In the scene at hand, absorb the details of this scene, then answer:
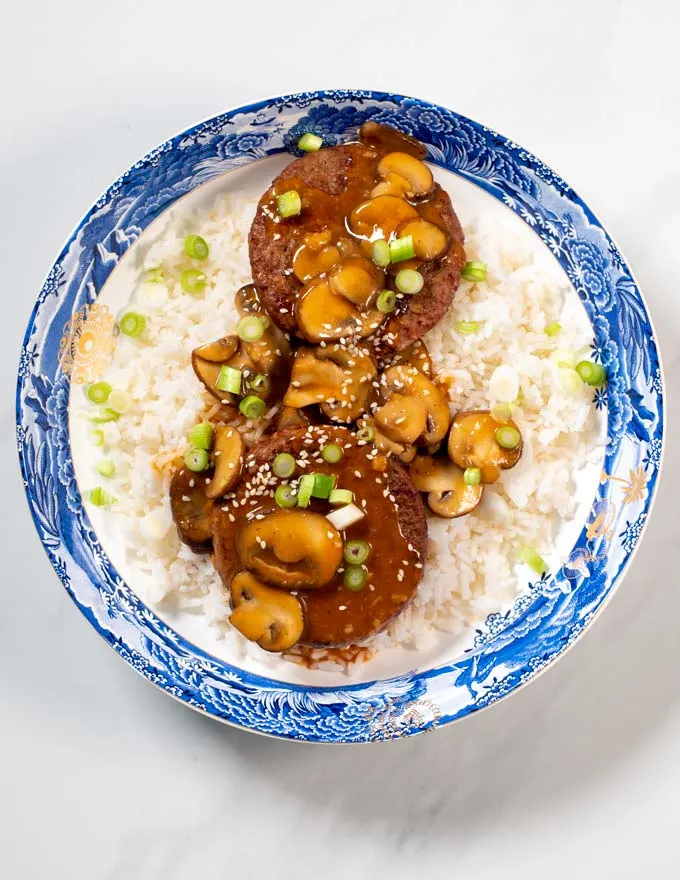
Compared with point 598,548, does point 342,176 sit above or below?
above

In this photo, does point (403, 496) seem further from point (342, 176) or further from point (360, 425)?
point (342, 176)

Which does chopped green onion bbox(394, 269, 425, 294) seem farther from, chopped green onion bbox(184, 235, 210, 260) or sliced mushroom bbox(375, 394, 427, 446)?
chopped green onion bbox(184, 235, 210, 260)

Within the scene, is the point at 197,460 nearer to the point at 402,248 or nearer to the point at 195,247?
the point at 195,247

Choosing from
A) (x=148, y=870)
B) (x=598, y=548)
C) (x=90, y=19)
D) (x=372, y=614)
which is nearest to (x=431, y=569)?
(x=372, y=614)

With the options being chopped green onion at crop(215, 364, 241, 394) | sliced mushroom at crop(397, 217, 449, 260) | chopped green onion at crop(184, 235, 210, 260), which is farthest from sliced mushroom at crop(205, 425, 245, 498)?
sliced mushroom at crop(397, 217, 449, 260)

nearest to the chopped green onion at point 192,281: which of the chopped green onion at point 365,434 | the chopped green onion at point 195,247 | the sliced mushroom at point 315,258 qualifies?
the chopped green onion at point 195,247
